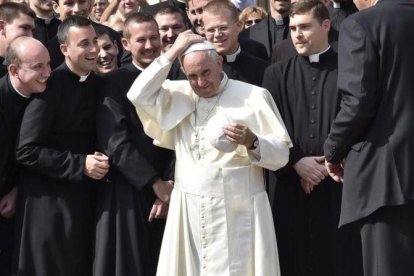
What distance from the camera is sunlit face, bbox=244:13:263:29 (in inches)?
376

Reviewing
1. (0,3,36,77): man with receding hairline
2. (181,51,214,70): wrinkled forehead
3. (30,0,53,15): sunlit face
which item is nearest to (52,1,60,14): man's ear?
(30,0,53,15): sunlit face

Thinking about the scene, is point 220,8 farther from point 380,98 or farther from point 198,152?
point 380,98

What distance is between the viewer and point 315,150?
6.50 m

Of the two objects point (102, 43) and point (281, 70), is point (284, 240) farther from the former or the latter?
point (102, 43)

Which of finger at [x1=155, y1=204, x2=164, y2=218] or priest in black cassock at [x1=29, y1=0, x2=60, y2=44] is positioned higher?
priest in black cassock at [x1=29, y1=0, x2=60, y2=44]

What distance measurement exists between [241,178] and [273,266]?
0.61 m

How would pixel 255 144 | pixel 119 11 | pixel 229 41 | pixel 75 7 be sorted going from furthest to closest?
pixel 119 11 < pixel 75 7 < pixel 229 41 < pixel 255 144

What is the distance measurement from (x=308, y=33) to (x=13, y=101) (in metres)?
2.24

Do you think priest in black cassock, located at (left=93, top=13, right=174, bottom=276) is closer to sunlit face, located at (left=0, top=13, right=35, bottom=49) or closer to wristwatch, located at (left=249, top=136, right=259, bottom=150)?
wristwatch, located at (left=249, top=136, right=259, bottom=150)

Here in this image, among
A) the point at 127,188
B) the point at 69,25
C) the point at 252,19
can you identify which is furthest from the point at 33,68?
the point at 252,19

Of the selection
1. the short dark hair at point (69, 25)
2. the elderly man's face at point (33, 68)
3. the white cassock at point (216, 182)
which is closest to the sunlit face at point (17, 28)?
the short dark hair at point (69, 25)

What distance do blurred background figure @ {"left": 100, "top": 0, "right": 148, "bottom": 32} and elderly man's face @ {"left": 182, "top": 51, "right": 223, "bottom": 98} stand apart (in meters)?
3.86

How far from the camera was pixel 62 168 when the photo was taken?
243 inches

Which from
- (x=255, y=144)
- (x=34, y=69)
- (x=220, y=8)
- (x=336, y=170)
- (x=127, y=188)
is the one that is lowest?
(x=127, y=188)
